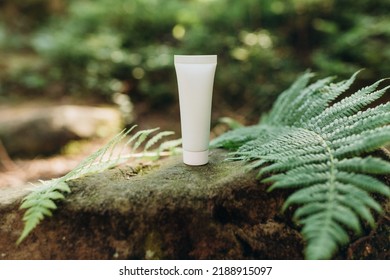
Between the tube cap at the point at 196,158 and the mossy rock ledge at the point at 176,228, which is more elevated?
the tube cap at the point at 196,158

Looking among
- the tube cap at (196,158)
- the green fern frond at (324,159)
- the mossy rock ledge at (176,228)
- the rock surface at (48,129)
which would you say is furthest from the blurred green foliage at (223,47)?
the mossy rock ledge at (176,228)

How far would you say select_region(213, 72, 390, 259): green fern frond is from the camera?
0.75 m

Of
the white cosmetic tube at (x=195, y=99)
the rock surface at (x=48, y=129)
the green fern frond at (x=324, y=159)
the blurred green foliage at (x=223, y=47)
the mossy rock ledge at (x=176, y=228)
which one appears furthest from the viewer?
the blurred green foliage at (x=223, y=47)

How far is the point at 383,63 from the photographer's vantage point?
3.07 meters

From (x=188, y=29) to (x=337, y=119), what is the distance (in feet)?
11.4

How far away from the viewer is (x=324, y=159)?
36.7 inches

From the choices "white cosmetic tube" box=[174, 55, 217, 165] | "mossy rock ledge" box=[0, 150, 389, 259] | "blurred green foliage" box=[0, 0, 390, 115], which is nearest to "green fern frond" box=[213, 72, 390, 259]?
"mossy rock ledge" box=[0, 150, 389, 259]

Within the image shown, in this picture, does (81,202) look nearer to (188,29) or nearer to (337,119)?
(337,119)

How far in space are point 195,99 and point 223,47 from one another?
2898 millimetres

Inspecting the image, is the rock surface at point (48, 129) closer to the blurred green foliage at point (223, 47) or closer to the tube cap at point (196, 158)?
the blurred green foliage at point (223, 47)

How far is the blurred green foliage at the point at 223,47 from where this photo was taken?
11.0 feet

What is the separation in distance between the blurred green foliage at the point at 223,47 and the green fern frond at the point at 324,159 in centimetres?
199

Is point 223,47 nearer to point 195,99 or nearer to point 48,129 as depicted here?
point 48,129
